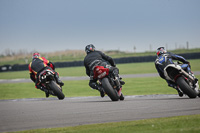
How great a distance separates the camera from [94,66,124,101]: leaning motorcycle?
30.9 feet

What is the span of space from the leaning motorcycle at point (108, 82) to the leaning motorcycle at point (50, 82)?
1.44 metres

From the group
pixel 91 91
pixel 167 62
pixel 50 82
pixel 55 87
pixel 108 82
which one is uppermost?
pixel 167 62

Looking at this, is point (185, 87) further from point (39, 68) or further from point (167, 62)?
point (39, 68)

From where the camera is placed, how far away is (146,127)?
17.7ft

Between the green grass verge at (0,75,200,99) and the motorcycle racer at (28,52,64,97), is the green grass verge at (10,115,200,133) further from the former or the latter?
the green grass verge at (0,75,200,99)

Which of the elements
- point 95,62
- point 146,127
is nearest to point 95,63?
point 95,62

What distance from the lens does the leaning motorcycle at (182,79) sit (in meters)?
8.90

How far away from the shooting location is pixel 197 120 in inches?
225

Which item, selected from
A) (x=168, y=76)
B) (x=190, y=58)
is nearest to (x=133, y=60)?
(x=190, y=58)

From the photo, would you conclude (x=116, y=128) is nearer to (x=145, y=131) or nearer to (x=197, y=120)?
(x=145, y=131)

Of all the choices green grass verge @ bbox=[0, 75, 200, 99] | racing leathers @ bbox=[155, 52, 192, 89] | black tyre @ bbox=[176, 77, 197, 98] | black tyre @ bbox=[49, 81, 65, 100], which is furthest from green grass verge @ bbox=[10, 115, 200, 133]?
green grass verge @ bbox=[0, 75, 200, 99]

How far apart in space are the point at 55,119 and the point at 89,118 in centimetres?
64

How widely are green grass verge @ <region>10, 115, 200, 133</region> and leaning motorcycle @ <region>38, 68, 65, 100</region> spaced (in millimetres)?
4926

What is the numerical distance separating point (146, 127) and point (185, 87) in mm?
3721
